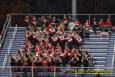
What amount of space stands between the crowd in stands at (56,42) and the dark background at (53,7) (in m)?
0.90

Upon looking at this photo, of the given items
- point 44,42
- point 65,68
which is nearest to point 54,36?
point 44,42

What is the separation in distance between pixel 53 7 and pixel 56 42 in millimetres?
3718

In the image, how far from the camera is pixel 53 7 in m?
39.9

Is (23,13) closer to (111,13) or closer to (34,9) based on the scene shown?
(34,9)

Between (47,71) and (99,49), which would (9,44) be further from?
(47,71)

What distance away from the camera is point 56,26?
3784 centimetres

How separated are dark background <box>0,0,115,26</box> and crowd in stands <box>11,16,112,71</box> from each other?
0.90 metres

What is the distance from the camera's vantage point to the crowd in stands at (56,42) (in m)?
35.1

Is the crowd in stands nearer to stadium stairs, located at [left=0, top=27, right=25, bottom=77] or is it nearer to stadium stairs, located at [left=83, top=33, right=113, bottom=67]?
stadium stairs, located at [left=83, top=33, right=113, bottom=67]

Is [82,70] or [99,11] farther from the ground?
[99,11]

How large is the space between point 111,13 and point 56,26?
3.42 meters

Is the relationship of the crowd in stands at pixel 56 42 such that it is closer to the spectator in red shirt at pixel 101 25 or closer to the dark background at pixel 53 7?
the spectator in red shirt at pixel 101 25

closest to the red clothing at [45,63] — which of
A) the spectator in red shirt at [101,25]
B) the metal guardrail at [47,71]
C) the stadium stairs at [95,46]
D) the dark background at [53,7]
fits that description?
the metal guardrail at [47,71]

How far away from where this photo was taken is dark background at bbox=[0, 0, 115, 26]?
39625 mm
